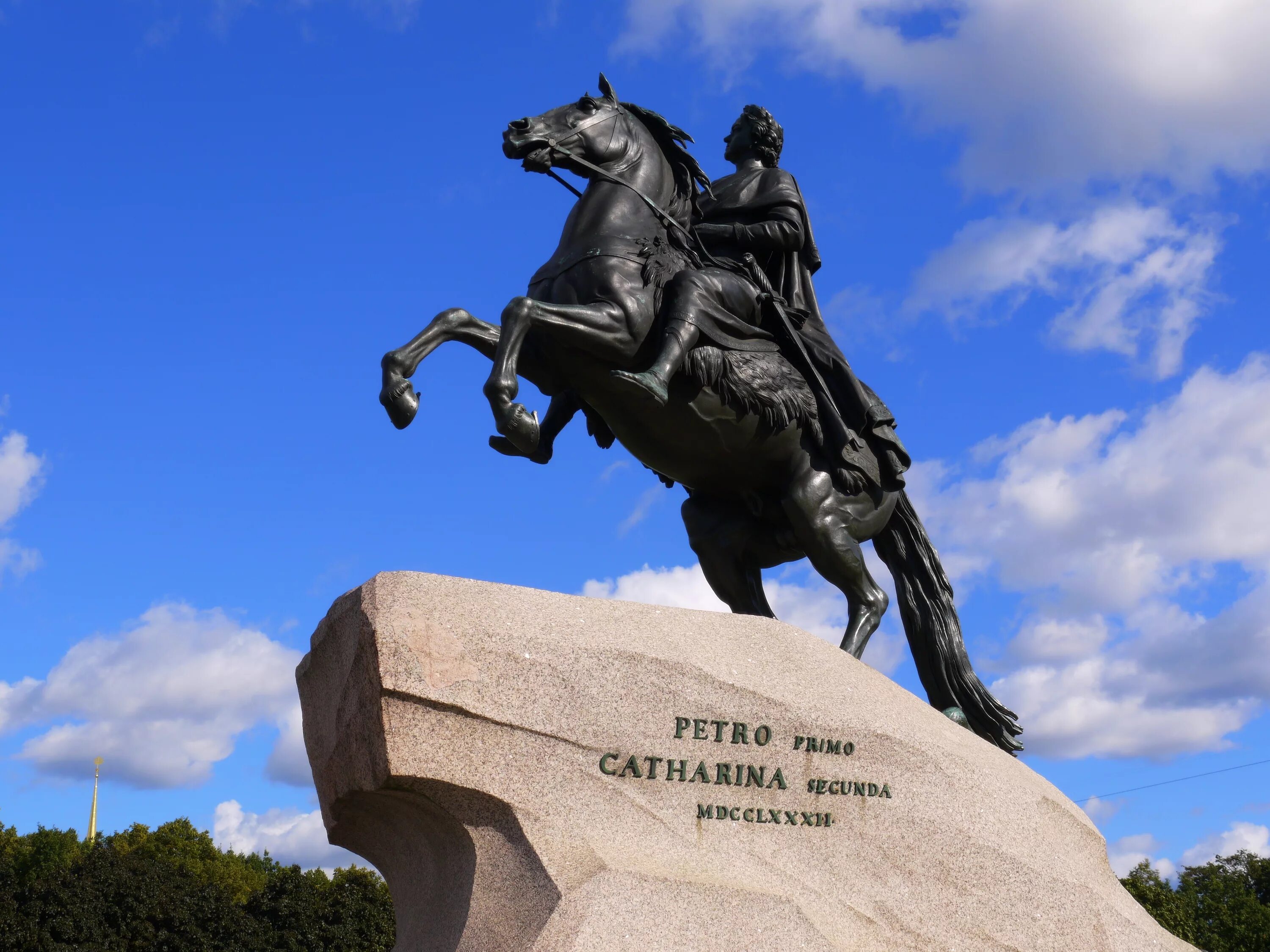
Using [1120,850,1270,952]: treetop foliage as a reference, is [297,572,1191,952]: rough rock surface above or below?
below

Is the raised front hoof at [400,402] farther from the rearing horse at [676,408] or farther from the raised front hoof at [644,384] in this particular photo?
the raised front hoof at [644,384]

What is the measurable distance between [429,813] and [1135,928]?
3.65m

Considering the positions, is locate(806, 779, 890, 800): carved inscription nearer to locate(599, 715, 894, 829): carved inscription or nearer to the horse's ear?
locate(599, 715, 894, 829): carved inscription

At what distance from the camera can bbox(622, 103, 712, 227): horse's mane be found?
26.1 ft

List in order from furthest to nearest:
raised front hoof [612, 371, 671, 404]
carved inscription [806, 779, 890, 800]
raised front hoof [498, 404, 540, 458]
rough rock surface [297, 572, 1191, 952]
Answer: raised front hoof [612, 371, 671, 404], raised front hoof [498, 404, 540, 458], carved inscription [806, 779, 890, 800], rough rock surface [297, 572, 1191, 952]

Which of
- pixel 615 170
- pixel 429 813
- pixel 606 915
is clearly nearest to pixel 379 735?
pixel 429 813

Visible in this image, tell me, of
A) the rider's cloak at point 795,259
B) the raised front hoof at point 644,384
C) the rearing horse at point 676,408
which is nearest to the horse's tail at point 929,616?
the rearing horse at point 676,408

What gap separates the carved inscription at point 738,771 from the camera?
5520 mm

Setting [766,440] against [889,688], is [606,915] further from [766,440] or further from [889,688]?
[766,440]

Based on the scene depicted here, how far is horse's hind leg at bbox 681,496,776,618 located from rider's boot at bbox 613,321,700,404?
1204mm

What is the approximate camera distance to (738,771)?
18.8 ft

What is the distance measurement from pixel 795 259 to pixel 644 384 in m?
2.30

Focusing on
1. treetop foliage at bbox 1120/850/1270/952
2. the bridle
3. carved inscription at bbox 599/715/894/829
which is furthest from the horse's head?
treetop foliage at bbox 1120/850/1270/952

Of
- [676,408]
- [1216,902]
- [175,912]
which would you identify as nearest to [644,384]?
[676,408]
